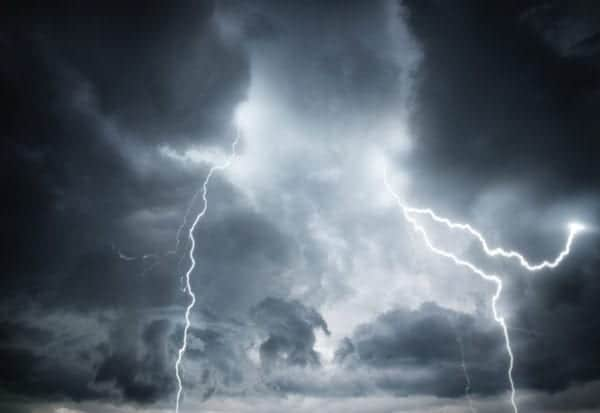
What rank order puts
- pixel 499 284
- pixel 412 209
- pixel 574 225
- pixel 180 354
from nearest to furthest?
pixel 574 225 < pixel 499 284 < pixel 412 209 < pixel 180 354

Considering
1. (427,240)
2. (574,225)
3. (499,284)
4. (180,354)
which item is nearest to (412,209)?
(427,240)

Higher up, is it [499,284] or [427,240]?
[427,240]

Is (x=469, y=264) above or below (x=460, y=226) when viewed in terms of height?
below

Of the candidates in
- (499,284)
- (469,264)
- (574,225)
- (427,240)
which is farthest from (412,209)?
(574,225)

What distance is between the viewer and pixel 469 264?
87.2 feet

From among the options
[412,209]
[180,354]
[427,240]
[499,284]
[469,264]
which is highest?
[412,209]

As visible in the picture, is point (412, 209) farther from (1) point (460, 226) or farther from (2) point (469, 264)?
(2) point (469, 264)

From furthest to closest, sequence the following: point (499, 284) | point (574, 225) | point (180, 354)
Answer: point (180, 354)
point (499, 284)
point (574, 225)

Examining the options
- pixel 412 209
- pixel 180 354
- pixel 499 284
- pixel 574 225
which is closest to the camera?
pixel 574 225

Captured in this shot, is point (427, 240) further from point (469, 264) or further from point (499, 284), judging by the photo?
point (499, 284)

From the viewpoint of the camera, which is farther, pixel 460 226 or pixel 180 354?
pixel 180 354

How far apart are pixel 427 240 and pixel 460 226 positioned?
2.90 metres

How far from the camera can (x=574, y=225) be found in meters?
22.3

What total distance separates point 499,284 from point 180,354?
26.2m
